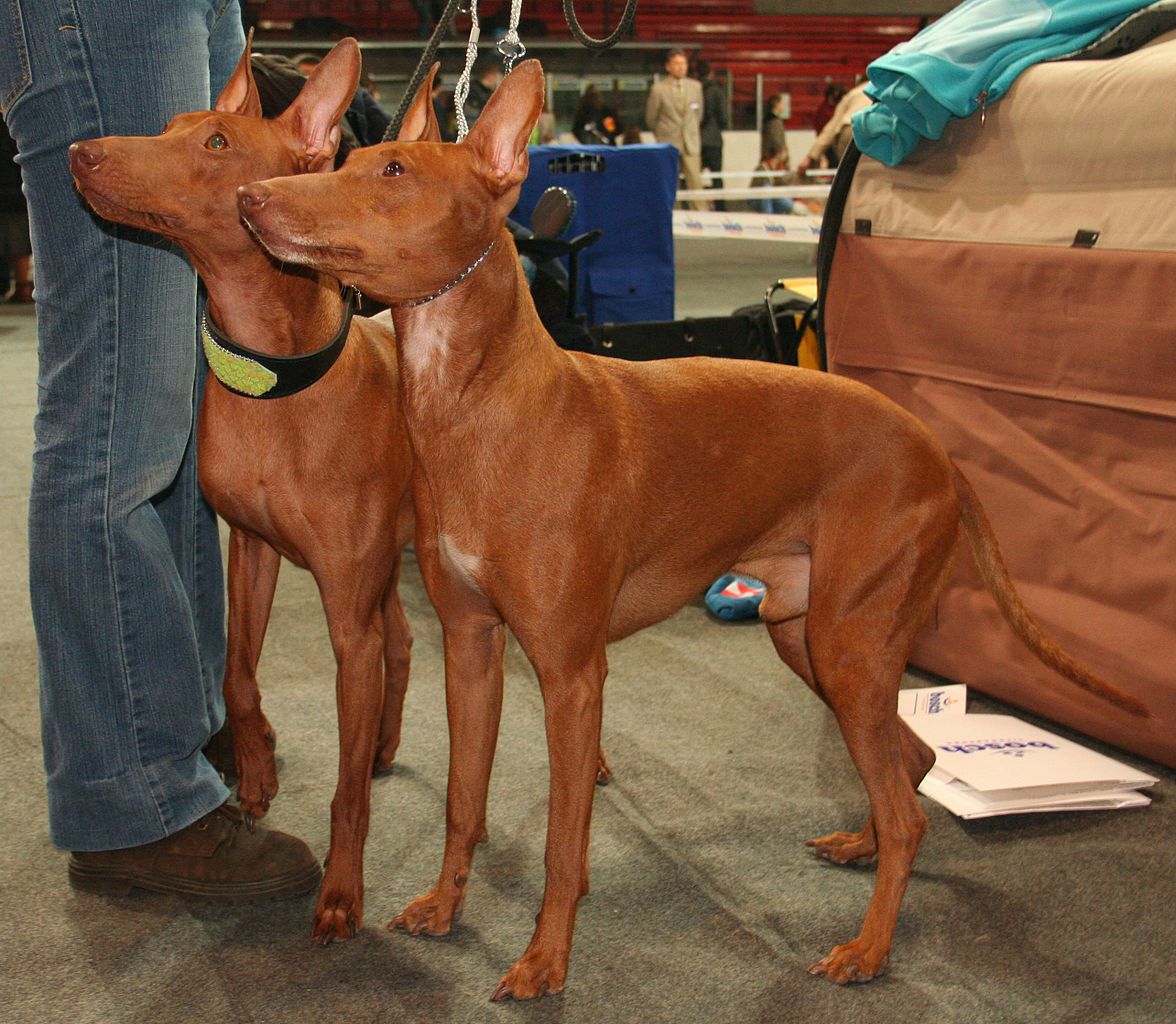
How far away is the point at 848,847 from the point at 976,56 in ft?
6.64

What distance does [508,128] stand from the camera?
6.44 ft

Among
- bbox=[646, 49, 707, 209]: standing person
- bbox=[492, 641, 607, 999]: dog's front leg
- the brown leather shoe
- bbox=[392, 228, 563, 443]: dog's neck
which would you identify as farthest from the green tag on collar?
bbox=[646, 49, 707, 209]: standing person

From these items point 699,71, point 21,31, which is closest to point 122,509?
point 21,31

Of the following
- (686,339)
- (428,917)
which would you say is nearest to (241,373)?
(428,917)

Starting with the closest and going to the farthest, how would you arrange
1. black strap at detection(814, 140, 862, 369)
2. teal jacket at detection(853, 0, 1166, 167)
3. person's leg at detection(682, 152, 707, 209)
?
teal jacket at detection(853, 0, 1166, 167) < black strap at detection(814, 140, 862, 369) < person's leg at detection(682, 152, 707, 209)

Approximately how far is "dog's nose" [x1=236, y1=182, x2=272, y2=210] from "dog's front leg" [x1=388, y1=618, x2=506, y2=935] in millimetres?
866

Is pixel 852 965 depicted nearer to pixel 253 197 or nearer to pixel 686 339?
pixel 253 197

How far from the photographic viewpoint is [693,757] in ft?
10.2

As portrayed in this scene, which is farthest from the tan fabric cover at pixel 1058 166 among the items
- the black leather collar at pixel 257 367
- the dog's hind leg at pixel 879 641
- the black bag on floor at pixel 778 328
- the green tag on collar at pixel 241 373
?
the green tag on collar at pixel 241 373

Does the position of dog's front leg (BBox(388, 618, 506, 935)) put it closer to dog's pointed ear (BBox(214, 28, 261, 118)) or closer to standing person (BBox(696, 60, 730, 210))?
A: dog's pointed ear (BBox(214, 28, 261, 118))

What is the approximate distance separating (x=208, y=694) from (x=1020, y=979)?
1839 mm

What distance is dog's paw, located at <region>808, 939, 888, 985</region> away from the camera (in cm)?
222

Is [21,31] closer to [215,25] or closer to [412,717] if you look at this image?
[215,25]

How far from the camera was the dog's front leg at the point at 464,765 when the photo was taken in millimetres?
2330
